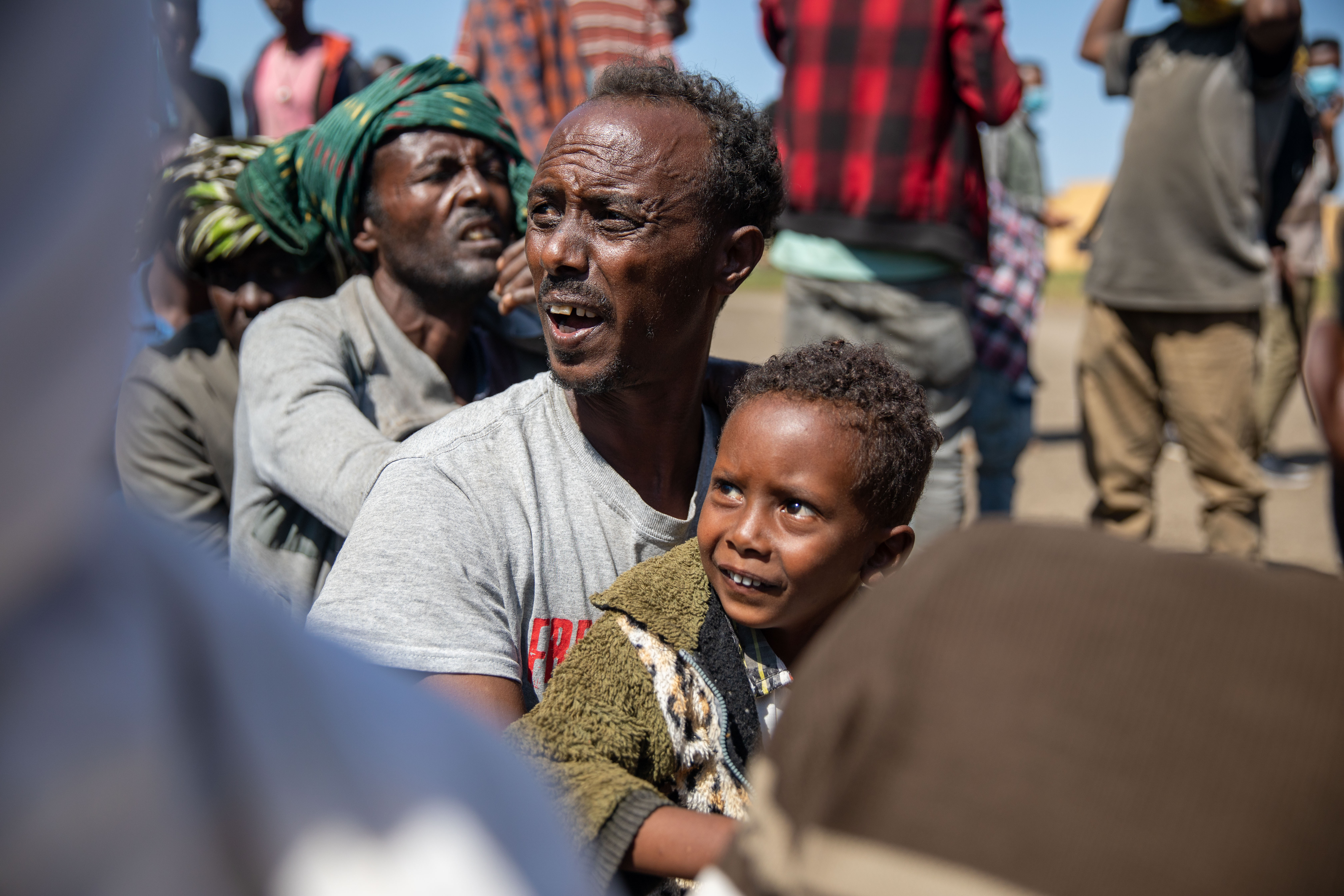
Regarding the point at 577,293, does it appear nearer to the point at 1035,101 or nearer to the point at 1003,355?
the point at 1003,355

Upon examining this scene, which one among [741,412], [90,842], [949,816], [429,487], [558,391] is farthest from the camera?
[558,391]

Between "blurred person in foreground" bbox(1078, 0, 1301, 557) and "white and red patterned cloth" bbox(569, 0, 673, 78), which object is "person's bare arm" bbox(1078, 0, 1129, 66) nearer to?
"blurred person in foreground" bbox(1078, 0, 1301, 557)

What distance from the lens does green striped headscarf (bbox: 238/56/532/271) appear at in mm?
3037

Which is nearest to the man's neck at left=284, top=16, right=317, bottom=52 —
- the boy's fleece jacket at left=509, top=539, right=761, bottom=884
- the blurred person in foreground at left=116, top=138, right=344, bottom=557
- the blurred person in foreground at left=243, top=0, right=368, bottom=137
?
the blurred person in foreground at left=243, top=0, right=368, bottom=137

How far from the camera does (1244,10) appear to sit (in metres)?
4.17

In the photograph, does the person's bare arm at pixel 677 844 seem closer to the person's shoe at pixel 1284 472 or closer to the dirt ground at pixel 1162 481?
the dirt ground at pixel 1162 481

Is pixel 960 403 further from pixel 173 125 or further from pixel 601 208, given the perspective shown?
pixel 173 125

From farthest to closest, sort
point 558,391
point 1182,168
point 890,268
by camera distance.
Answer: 1. point 1182,168
2. point 890,268
3. point 558,391

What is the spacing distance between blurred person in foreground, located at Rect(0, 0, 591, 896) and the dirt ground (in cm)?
319

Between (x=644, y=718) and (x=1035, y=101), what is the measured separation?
26.3 ft

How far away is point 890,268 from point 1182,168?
1382 millimetres

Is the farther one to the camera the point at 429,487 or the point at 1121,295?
the point at 1121,295

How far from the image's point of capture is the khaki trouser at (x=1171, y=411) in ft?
14.6

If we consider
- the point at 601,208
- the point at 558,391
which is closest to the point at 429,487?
the point at 558,391
